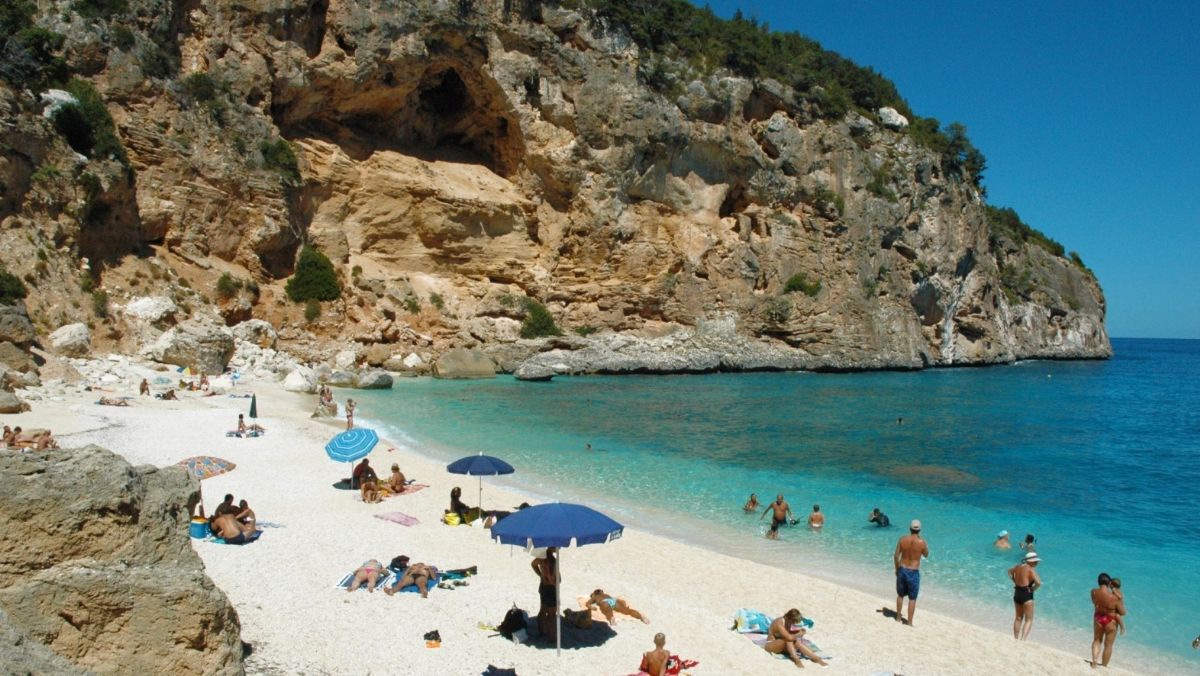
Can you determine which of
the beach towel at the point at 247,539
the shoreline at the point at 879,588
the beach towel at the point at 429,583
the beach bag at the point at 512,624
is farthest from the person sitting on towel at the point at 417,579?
the shoreline at the point at 879,588

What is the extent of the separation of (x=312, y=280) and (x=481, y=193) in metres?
11.5

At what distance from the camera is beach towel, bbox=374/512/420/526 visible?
37.7 feet

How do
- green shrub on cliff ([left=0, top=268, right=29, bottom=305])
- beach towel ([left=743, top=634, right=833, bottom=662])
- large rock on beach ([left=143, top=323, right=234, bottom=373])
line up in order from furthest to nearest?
large rock on beach ([left=143, top=323, right=234, bottom=373]), green shrub on cliff ([left=0, top=268, right=29, bottom=305]), beach towel ([left=743, top=634, right=833, bottom=662])

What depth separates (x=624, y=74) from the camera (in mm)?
43250

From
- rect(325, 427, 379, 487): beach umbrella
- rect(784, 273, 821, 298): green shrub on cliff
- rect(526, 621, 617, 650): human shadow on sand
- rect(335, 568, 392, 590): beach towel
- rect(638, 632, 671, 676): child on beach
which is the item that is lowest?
rect(526, 621, 617, 650): human shadow on sand

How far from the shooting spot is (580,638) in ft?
24.5

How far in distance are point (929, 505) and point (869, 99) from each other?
4563 cm

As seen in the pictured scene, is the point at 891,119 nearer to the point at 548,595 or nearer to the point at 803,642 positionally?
the point at 803,642

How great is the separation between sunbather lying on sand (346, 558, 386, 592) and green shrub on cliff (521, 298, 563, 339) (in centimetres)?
3332

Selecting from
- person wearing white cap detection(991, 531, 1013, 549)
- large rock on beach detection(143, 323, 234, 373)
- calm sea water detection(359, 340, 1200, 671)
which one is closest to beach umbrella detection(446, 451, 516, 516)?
calm sea water detection(359, 340, 1200, 671)

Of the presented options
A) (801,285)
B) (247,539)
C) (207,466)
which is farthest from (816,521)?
(801,285)

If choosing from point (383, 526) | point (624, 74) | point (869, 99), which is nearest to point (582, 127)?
point (624, 74)

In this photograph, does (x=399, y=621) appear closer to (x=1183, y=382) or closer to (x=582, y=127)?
(x=582, y=127)

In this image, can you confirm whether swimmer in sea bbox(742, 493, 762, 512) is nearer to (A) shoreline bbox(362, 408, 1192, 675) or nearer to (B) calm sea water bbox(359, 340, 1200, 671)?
(B) calm sea water bbox(359, 340, 1200, 671)
